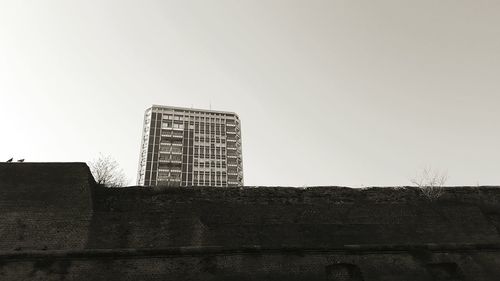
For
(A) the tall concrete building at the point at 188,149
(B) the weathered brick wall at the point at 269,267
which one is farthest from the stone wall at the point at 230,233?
(A) the tall concrete building at the point at 188,149

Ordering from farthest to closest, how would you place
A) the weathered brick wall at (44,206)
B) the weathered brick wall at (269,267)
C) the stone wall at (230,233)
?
the weathered brick wall at (44,206)
the stone wall at (230,233)
the weathered brick wall at (269,267)

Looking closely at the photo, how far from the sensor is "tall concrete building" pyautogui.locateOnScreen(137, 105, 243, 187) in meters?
53.7

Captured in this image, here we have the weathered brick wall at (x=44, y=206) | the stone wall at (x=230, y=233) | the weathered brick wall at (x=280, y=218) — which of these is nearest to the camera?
the stone wall at (x=230, y=233)

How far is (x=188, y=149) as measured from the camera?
182 feet

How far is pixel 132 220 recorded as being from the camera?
9.95 metres

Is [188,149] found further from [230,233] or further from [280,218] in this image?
[230,233]

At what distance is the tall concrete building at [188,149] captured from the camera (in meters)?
53.7

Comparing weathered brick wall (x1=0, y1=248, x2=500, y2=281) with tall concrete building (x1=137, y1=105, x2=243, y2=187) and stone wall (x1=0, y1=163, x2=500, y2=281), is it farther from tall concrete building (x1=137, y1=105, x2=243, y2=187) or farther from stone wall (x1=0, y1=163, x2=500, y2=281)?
tall concrete building (x1=137, y1=105, x2=243, y2=187)

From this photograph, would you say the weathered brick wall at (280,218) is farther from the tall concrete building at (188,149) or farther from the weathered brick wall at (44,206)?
the tall concrete building at (188,149)

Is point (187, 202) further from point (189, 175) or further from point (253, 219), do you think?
point (189, 175)

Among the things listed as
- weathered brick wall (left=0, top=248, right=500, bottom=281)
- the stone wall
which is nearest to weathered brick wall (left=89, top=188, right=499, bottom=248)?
the stone wall

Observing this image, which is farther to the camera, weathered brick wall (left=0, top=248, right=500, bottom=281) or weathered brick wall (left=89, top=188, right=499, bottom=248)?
weathered brick wall (left=89, top=188, right=499, bottom=248)

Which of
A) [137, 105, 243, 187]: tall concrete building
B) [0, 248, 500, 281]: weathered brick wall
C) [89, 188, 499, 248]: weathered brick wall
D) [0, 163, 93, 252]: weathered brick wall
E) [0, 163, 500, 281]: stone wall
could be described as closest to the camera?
[0, 248, 500, 281]: weathered brick wall

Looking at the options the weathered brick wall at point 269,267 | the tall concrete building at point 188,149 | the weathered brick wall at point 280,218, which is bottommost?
the weathered brick wall at point 269,267
